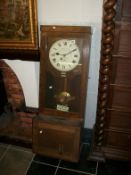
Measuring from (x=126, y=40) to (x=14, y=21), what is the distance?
87cm

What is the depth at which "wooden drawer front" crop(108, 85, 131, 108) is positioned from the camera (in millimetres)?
1542

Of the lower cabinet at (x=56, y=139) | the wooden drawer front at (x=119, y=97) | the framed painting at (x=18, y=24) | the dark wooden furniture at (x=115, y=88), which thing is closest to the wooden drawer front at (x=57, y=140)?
the lower cabinet at (x=56, y=139)

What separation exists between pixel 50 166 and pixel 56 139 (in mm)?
267

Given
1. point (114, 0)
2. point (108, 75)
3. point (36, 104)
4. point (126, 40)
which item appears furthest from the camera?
point (36, 104)

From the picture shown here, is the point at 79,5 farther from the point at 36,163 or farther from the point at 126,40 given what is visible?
the point at 36,163

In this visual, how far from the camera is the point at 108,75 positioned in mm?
1495

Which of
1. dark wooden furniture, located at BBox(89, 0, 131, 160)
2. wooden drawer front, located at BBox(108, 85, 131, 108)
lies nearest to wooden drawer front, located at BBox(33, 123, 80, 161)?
dark wooden furniture, located at BBox(89, 0, 131, 160)

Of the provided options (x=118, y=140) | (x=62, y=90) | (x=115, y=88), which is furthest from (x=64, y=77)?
(x=118, y=140)

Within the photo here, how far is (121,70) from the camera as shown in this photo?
1481mm

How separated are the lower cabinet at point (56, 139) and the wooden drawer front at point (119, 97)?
12.9 inches

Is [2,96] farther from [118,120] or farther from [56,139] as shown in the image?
[118,120]

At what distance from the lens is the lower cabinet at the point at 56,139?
1.67 meters

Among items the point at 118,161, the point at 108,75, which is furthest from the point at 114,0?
the point at 118,161

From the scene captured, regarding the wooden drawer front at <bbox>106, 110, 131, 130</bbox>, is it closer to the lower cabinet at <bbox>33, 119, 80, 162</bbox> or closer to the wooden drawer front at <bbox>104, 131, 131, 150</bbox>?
the wooden drawer front at <bbox>104, 131, 131, 150</bbox>
